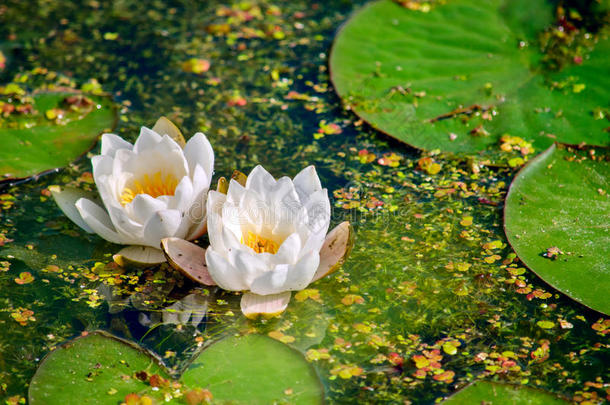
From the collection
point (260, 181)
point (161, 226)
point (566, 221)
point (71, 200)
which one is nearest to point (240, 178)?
point (260, 181)

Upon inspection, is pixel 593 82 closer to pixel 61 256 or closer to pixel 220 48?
pixel 220 48

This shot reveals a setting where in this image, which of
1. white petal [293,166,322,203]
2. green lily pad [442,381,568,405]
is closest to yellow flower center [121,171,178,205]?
white petal [293,166,322,203]

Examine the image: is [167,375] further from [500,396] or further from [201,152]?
[500,396]

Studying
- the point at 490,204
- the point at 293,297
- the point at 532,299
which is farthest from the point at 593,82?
the point at 293,297

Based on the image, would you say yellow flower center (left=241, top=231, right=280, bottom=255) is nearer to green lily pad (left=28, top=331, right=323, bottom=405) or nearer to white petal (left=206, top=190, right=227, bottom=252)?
white petal (left=206, top=190, right=227, bottom=252)

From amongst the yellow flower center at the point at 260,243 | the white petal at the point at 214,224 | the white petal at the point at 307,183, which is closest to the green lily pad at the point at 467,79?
the white petal at the point at 307,183
